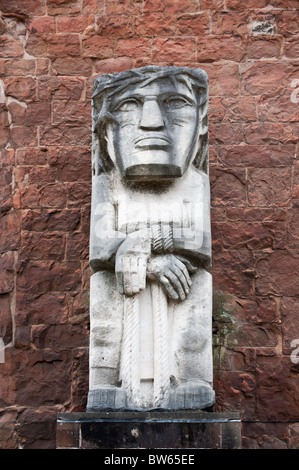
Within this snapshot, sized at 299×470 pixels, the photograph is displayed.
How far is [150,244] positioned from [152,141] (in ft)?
2.03

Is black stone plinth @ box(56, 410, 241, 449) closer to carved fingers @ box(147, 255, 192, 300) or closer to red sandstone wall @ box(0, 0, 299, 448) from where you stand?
carved fingers @ box(147, 255, 192, 300)

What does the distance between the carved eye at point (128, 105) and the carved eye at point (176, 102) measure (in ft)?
0.63

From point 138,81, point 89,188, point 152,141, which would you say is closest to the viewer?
point 152,141

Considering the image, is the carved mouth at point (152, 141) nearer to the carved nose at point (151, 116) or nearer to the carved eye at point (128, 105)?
the carved nose at point (151, 116)

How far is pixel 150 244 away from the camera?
502 centimetres

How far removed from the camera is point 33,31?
6863mm

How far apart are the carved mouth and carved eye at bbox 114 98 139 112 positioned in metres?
0.24

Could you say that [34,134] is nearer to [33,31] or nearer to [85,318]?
[33,31]

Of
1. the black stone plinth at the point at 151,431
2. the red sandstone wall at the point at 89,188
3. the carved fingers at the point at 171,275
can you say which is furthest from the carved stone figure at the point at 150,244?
the red sandstone wall at the point at 89,188

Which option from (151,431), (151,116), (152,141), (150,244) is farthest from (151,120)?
(151,431)

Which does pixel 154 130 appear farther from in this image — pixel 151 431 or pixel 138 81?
pixel 151 431

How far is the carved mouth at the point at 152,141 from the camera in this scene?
5102 millimetres

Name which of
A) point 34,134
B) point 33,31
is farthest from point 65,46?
point 34,134

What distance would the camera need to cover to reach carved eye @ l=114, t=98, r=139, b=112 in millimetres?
5266
